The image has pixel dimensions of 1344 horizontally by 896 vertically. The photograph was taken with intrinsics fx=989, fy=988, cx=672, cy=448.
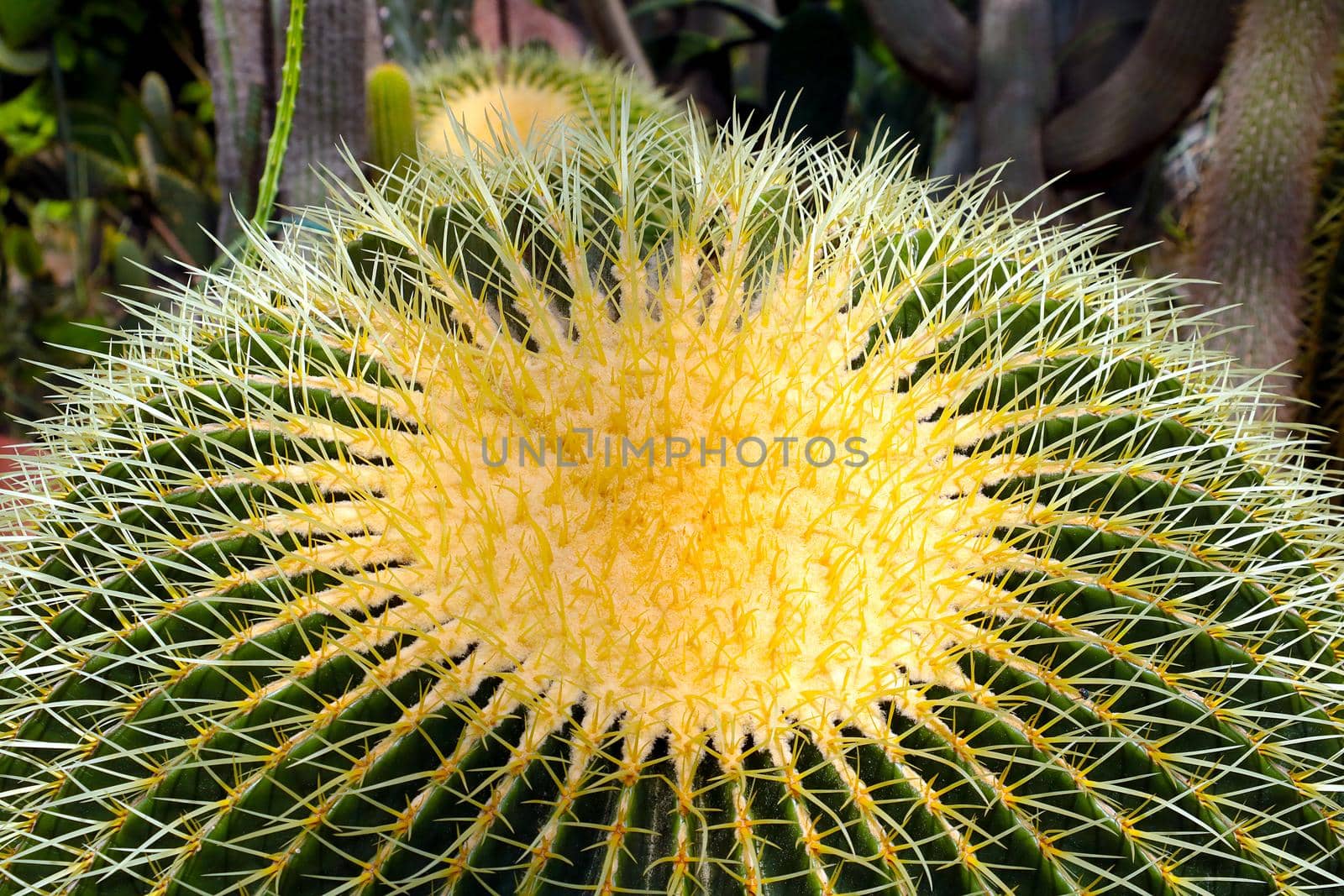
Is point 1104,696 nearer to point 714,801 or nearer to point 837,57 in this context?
point 714,801

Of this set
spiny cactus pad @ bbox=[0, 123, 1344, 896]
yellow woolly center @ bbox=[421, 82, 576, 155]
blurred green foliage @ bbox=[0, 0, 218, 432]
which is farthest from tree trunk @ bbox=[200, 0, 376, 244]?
blurred green foliage @ bbox=[0, 0, 218, 432]

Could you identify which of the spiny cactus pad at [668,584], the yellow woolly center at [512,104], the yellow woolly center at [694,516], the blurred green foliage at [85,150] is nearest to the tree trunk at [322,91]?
the yellow woolly center at [512,104]

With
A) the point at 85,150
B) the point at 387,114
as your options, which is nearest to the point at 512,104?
the point at 387,114

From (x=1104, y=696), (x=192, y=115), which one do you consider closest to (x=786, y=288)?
(x=1104, y=696)

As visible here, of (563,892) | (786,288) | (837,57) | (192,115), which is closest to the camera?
(563,892)

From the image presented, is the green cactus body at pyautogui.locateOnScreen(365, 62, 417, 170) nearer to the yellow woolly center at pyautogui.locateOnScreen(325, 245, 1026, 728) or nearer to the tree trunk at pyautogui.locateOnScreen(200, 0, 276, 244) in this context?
the tree trunk at pyautogui.locateOnScreen(200, 0, 276, 244)

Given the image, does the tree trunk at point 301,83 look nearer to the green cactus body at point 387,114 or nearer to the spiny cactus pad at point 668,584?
the green cactus body at point 387,114
